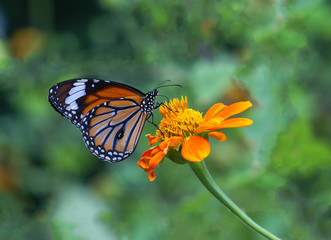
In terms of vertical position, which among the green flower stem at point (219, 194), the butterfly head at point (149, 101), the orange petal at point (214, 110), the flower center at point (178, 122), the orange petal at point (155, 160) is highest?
the butterfly head at point (149, 101)

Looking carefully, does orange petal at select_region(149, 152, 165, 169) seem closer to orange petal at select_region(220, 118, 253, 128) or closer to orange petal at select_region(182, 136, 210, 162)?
orange petal at select_region(182, 136, 210, 162)

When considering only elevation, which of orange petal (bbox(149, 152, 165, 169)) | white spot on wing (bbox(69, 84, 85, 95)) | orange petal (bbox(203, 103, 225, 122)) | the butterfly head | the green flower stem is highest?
white spot on wing (bbox(69, 84, 85, 95))

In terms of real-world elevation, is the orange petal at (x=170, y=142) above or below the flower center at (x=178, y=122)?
below

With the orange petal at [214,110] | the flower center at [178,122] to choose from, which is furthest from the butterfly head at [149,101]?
the orange petal at [214,110]

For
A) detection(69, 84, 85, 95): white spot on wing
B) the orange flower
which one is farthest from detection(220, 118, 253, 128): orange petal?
detection(69, 84, 85, 95): white spot on wing

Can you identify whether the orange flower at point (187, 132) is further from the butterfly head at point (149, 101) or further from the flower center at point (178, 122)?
the butterfly head at point (149, 101)

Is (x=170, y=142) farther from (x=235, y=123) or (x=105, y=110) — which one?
(x=105, y=110)

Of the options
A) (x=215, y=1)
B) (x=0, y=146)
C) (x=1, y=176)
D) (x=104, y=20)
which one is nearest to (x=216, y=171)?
(x=215, y=1)
